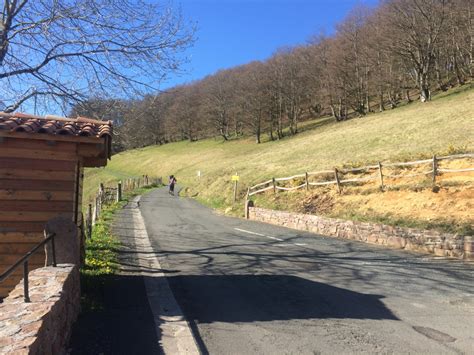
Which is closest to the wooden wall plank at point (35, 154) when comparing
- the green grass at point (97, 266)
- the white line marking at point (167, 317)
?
the green grass at point (97, 266)

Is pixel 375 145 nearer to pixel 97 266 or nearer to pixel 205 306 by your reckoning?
pixel 97 266

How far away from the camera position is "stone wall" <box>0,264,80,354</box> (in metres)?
3.35

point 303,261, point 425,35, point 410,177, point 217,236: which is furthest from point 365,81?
point 303,261

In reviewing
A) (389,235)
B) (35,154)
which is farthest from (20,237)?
(389,235)

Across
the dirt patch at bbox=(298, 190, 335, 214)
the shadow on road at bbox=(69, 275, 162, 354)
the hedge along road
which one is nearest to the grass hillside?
the dirt patch at bbox=(298, 190, 335, 214)

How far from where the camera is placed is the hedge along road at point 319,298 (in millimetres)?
5539

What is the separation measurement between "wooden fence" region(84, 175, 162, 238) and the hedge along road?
9.94 feet

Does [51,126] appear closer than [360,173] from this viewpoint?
Yes

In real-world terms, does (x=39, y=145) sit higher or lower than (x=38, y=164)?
higher

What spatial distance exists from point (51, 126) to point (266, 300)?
14.0 feet

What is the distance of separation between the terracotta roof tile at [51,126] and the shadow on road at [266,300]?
2.95 metres

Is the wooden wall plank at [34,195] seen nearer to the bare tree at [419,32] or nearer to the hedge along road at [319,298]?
the hedge along road at [319,298]

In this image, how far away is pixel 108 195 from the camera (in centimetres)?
3338

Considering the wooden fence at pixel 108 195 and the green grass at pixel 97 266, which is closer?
the green grass at pixel 97 266
